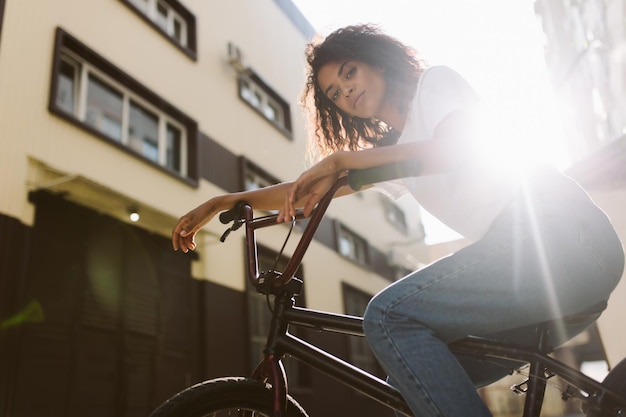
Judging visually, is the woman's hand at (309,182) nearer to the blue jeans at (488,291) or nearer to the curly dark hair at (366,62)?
the blue jeans at (488,291)

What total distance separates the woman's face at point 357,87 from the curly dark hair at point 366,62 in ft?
0.07

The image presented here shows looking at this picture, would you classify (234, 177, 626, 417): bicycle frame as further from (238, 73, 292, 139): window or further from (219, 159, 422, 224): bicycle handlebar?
(238, 73, 292, 139): window

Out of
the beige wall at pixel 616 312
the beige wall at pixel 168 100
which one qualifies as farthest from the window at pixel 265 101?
the beige wall at pixel 616 312

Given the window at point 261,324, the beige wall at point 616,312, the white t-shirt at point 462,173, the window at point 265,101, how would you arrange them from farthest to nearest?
the window at point 265,101 < the window at point 261,324 < the beige wall at point 616,312 < the white t-shirt at point 462,173

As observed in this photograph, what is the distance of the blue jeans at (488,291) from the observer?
4.16ft

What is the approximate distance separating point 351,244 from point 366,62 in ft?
43.0

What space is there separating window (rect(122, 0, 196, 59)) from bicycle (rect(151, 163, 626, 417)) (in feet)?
26.2

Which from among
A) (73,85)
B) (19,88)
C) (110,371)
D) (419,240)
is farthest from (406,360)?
(419,240)

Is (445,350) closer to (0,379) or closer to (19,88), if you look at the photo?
(0,379)

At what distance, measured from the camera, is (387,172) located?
1.31 meters

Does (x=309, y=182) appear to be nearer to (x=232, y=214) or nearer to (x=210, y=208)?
(x=232, y=214)

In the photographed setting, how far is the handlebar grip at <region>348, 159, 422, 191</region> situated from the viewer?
1.30 m

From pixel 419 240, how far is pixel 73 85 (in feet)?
47.3

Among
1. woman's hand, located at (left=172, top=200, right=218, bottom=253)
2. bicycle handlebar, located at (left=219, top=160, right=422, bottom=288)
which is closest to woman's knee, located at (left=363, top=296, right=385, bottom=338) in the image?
bicycle handlebar, located at (left=219, top=160, right=422, bottom=288)
